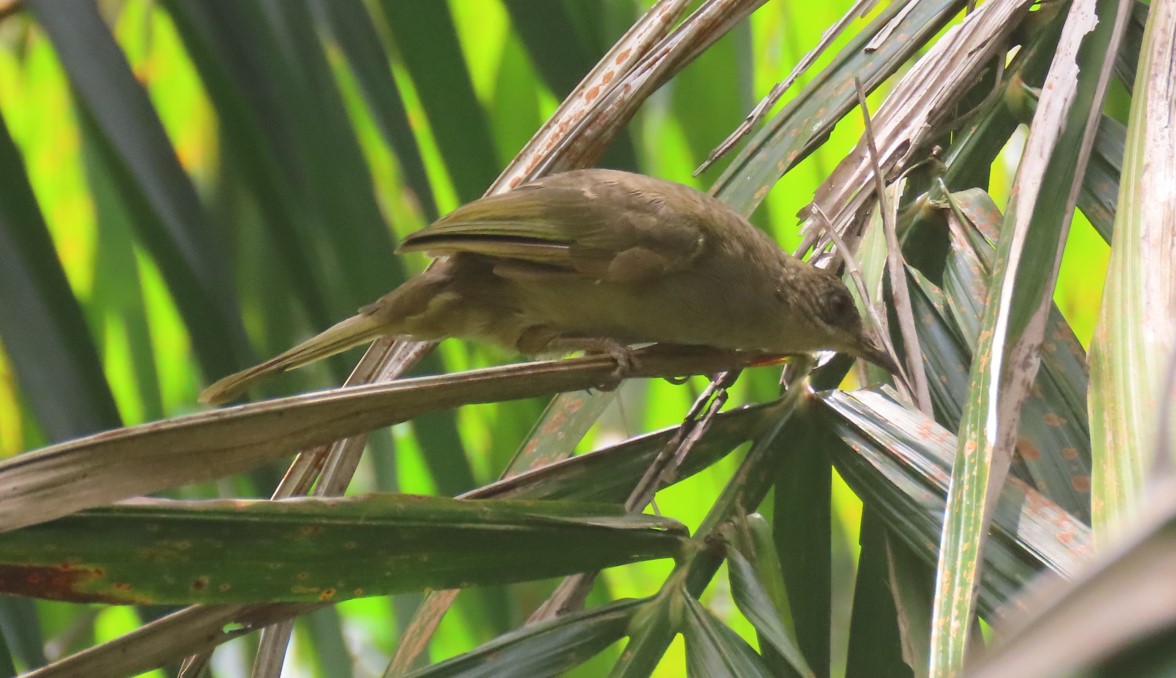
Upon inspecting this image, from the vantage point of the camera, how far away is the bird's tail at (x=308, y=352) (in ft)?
7.67

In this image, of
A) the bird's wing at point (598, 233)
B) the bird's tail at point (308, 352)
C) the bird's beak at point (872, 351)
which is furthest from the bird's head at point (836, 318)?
the bird's tail at point (308, 352)

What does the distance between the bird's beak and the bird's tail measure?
3.68 feet

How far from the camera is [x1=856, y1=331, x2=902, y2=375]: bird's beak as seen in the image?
233 cm

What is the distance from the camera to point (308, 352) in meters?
2.62

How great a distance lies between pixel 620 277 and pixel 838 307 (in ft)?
1.89

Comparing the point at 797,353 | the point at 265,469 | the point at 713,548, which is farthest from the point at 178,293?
the point at 797,353

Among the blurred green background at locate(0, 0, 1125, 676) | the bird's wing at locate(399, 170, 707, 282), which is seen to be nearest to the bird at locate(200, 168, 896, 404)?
the bird's wing at locate(399, 170, 707, 282)

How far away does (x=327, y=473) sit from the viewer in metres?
1.93

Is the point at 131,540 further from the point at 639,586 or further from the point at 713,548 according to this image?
the point at 639,586

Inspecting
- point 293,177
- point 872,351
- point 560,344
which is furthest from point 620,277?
point 293,177

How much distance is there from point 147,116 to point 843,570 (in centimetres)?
390

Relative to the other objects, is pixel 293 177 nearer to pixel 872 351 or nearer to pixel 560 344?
pixel 560 344

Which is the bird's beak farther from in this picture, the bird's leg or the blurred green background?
the blurred green background

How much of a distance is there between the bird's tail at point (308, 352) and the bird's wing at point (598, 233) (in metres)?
0.33
